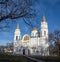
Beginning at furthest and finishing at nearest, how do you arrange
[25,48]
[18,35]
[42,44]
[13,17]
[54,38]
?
[18,35]
[25,48]
[42,44]
[54,38]
[13,17]

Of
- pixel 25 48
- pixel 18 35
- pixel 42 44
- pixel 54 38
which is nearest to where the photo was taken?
pixel 54 38

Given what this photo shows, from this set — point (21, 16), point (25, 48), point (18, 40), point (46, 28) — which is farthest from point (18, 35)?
point (21, 16)

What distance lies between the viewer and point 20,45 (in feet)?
362

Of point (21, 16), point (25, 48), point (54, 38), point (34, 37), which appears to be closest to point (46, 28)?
point (34, 37)

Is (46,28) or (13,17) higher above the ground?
(46,28)

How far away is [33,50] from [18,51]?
9961 millimetres

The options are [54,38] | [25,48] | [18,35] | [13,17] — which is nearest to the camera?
[13,17]

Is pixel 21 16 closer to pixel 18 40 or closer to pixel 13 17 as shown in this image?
pixel 13 17

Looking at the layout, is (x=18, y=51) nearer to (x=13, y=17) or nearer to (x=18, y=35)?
(x=18, y=35)

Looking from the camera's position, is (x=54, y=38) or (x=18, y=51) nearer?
(x=54, y=38)

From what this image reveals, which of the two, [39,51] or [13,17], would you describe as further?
[39,51]

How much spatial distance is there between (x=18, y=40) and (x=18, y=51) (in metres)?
6.95

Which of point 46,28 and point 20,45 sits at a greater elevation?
point 46,28

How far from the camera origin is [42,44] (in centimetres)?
10075
